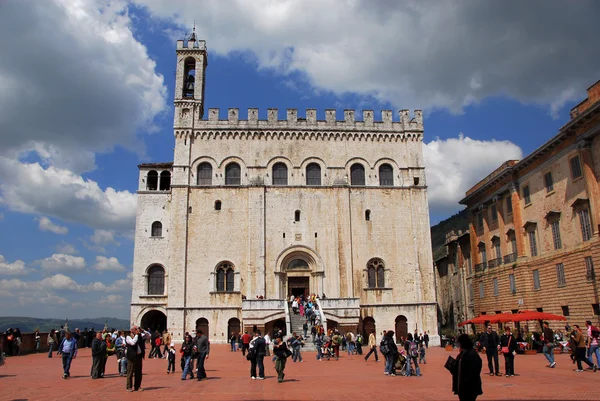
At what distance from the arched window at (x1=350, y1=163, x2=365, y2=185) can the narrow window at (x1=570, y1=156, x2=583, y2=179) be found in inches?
600

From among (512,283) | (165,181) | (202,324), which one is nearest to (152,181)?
(165,181)

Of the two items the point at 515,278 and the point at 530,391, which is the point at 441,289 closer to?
the point at 515,278

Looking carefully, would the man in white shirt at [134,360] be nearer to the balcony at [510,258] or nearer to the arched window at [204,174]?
the arched window at [204,174]

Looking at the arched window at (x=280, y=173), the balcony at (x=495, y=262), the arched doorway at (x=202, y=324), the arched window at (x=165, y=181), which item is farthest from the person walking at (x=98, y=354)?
the balcony at (x=495, y=262)

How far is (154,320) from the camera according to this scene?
129ft

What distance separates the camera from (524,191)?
34500mm

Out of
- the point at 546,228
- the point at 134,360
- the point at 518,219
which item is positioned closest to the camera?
the point at 134,360

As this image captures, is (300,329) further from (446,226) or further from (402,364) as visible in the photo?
(446,226)

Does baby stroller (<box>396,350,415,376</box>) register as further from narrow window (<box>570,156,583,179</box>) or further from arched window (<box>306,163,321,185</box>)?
arched window (<box>306,163,321,185</box>)

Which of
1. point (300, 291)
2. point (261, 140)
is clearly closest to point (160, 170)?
point (261, 140)

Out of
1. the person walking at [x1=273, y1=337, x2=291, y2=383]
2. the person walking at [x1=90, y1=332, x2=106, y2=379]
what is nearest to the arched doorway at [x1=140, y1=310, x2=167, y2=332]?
the person walking at [x1=90, y1=332, x2=106, y2=379]

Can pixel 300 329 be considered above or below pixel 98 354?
above

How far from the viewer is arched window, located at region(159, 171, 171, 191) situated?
40.8m

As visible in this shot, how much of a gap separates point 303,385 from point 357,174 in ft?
88.9
